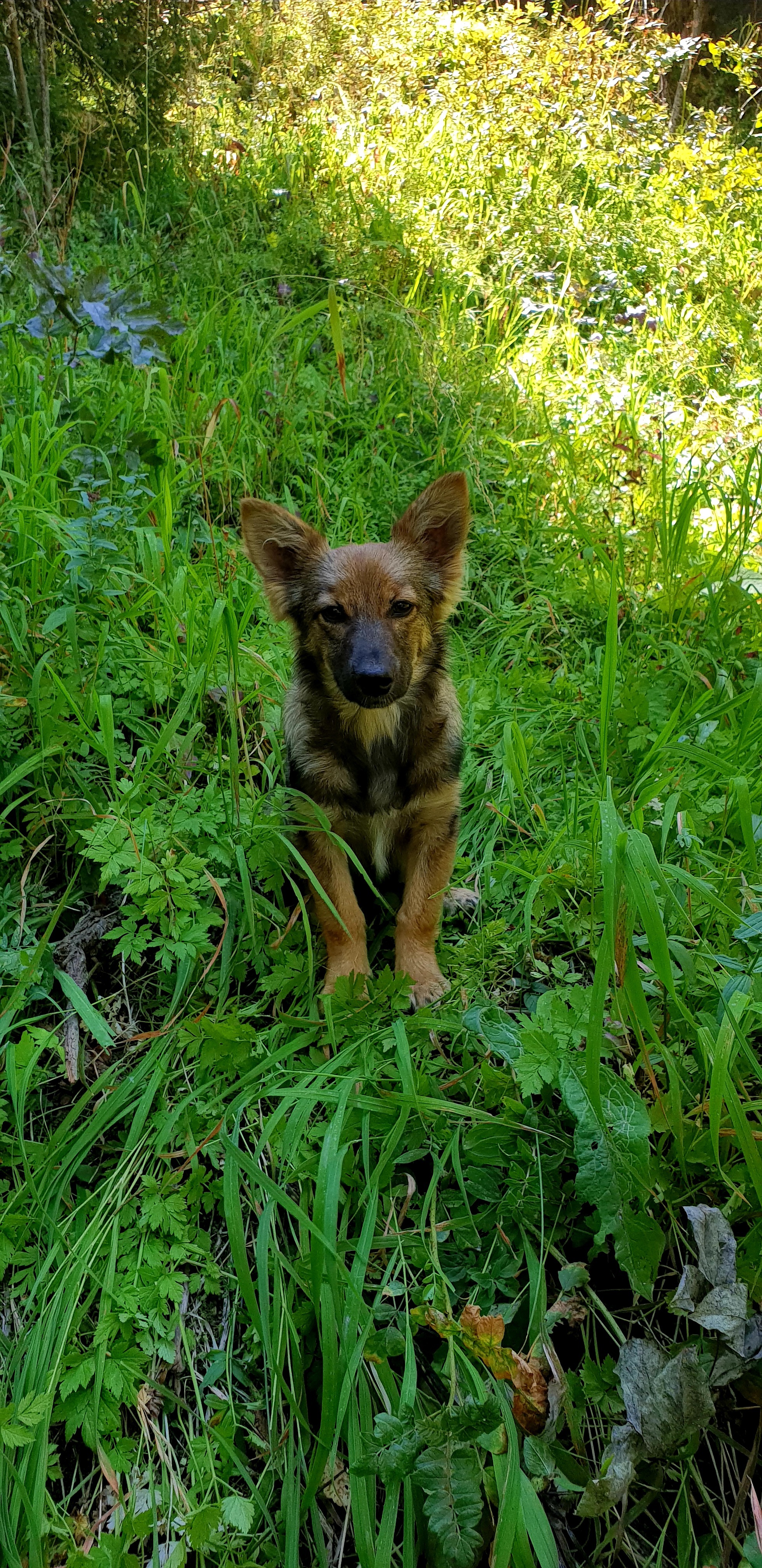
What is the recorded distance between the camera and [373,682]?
2.33 m

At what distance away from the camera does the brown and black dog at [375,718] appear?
8.18 feet

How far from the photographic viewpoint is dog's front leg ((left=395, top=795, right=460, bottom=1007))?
2.51 meters

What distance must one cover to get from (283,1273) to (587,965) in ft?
3.35

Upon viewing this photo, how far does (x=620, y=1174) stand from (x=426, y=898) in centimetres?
100

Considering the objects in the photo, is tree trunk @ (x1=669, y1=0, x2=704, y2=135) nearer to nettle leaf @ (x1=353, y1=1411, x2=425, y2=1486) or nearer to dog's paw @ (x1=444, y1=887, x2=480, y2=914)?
dog's paw @ (x1=444, y1=887, x2=480, y2=914)

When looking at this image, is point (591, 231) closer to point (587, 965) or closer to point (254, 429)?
point (254, 429)

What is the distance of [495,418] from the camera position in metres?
4.43

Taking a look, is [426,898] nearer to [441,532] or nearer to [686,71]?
[441,532]

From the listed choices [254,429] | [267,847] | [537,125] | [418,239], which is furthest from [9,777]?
[537,125]

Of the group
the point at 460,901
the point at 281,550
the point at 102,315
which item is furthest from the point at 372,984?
the point at 102,315

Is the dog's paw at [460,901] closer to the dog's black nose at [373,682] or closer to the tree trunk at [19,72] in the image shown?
the dog's black nose at [373,682]

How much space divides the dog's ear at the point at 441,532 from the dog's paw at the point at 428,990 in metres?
1.04

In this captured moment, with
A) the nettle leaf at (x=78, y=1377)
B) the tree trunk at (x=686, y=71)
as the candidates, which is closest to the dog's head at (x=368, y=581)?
the nettle leaf at (x=78, y=1377)

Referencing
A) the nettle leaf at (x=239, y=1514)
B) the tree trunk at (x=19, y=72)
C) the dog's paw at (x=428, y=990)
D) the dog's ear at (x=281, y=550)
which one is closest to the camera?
the nettle leaf at (x=239, y=1514)
